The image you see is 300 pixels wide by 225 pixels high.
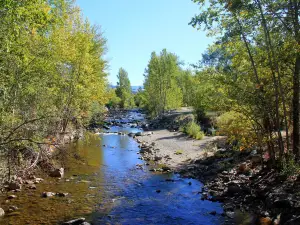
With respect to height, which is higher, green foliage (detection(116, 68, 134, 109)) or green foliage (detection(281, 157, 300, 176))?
green foliage (detection(116, 68, 134, 109))

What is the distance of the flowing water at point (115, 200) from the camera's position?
10.1 metres

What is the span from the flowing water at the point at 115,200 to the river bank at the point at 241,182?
2.54ft

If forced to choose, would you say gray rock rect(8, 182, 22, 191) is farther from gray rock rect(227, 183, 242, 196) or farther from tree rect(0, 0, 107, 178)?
gray rock rect(227, 183, 242, 196)

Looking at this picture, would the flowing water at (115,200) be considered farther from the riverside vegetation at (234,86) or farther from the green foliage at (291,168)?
the green foliage at (291,168)

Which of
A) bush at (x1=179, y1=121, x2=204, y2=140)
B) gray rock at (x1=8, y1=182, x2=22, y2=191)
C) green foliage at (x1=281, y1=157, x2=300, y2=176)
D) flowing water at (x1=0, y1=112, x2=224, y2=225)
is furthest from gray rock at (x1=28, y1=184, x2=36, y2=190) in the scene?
bush at (x1=179, y1=121, x2=204, y2=140)

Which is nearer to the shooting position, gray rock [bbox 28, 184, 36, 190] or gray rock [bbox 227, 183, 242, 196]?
gray rock [bbox 227, 183, 242, 196]

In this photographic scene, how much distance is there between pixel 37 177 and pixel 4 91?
746cm

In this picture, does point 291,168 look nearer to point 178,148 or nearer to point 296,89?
point 296,89

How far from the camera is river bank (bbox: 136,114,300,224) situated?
31.1 ft

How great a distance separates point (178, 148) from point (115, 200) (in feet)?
42.8

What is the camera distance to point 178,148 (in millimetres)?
24422

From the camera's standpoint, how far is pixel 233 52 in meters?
12.9

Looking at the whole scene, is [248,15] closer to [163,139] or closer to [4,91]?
[4,91]

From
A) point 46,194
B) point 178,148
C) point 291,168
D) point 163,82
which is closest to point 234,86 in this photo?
point 291,168
